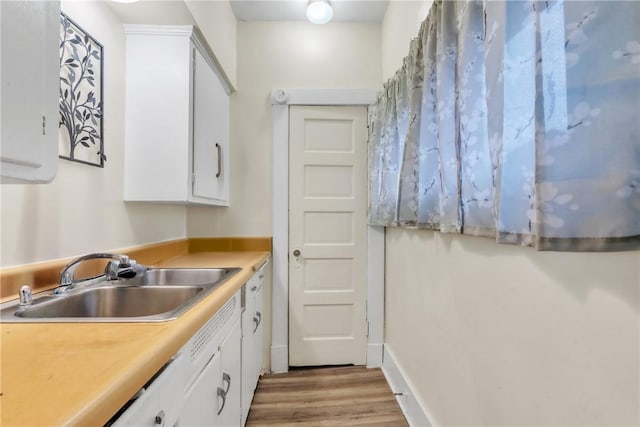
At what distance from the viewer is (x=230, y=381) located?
1.30 meters

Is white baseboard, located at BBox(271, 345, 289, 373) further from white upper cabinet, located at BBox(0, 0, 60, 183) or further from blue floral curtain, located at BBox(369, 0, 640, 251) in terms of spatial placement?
white upper cabinet, located at BBox(0, 0, 60, 183)

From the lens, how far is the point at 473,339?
1.12m

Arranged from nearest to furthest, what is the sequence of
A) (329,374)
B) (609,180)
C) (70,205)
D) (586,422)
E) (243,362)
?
(609,180) → (586,422) → (70,205) → (243,362) → (329,374)

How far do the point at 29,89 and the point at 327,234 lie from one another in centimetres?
198

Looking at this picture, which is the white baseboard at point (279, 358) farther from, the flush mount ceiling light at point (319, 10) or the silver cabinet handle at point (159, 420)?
the flush mount ceiling light at point (319, 10)

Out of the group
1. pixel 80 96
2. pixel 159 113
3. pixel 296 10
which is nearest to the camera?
pixel 80 96

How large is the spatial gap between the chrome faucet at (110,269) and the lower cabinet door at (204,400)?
18.9 inches

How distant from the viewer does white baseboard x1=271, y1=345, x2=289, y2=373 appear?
238 cm

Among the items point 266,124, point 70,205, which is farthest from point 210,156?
point 70,205

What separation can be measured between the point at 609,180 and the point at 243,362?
1.63 meters

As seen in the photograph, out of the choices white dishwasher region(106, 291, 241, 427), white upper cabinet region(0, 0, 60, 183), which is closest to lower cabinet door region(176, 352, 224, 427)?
white dishwasher region(106, 291, 241, 427)

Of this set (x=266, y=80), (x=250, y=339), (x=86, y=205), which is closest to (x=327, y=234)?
(x=250, y=339)

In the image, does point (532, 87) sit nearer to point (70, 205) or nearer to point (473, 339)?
point (473, 339)

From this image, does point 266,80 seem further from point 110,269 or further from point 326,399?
point 326,399
